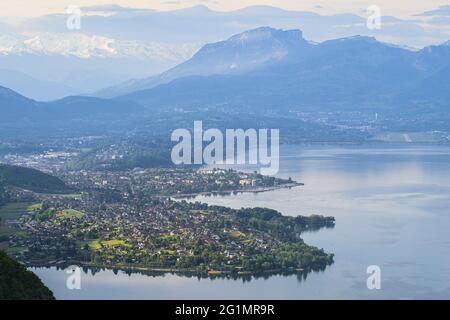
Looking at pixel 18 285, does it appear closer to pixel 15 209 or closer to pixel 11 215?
pixel 11 215

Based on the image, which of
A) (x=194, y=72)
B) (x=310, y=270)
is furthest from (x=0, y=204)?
(x=194, y=72)

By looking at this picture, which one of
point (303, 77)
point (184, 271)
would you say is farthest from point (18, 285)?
point (303, 77)

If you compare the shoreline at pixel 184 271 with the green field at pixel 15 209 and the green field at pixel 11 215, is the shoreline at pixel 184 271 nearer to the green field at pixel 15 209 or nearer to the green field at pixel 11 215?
the green field at pixel 11 215

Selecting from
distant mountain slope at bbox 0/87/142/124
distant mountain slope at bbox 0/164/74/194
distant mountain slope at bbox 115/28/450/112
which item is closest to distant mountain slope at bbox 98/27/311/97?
distant mountain slope at bbox 115/28/450/112

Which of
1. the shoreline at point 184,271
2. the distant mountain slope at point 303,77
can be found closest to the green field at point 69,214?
the shoreline at point 184,271

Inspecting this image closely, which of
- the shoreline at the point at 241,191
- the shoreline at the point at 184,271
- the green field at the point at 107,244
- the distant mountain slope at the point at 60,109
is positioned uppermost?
the distant mountain slope at the point at 60,109

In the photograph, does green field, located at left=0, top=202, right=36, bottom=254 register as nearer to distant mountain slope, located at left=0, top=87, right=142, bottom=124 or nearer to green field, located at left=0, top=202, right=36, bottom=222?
green field, located at left=0, top=202, right=36, bottom=222

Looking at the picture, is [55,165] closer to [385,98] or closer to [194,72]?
[385,98]
